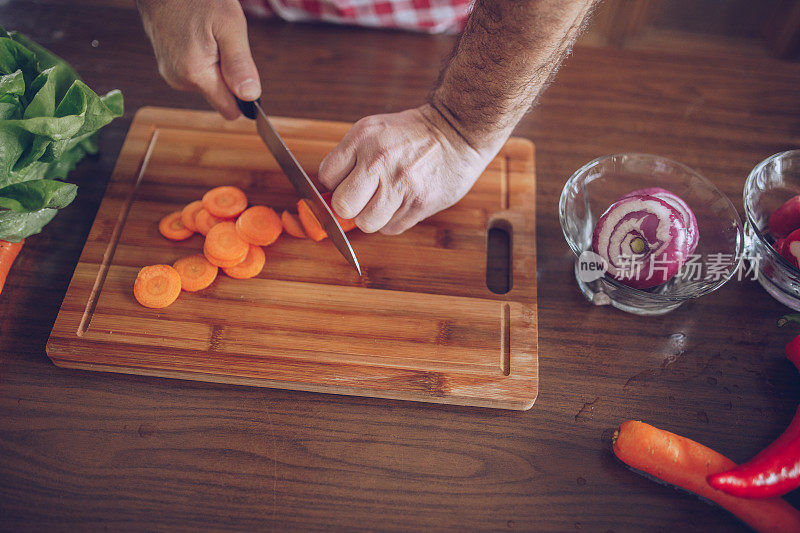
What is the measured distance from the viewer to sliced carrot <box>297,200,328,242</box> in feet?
4.19

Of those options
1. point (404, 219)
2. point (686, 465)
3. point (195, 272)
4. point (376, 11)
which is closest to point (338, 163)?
point (404, 219)

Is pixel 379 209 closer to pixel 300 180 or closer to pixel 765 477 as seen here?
pixel 300 180

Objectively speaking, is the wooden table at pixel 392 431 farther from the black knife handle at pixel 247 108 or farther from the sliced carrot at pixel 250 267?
the black knife handle at pixel 247 108

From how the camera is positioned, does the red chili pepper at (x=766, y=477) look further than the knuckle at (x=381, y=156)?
No

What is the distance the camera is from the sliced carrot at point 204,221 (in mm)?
1290

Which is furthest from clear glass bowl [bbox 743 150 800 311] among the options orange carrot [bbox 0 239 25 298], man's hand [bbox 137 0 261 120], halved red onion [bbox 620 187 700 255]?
orange carrot [bbox 0 239 25 298]

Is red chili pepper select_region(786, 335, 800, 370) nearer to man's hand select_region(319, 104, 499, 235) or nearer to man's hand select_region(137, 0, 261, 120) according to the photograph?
man's hand select_region(319, 104, 499, 235)

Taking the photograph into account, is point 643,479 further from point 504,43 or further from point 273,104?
point 273,104

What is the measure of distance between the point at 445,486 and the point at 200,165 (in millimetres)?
1008

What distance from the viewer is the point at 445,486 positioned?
107cm

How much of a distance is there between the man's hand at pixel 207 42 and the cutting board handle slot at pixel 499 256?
2.22ft

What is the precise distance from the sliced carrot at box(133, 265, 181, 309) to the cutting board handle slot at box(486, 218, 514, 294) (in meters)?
0.72

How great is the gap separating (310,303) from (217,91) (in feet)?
1.88

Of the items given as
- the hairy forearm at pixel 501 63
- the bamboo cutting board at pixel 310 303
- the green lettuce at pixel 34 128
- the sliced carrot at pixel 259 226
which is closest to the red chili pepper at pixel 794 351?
the bamboo cutting board at pixel 310 303
